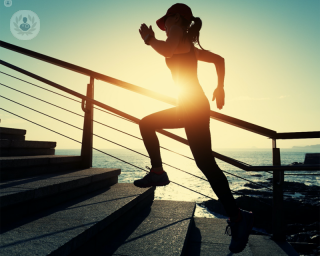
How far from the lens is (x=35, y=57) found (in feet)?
10.2

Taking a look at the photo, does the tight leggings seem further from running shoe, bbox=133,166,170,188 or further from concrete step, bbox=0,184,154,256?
concrete step, bbox=0,184,154,256

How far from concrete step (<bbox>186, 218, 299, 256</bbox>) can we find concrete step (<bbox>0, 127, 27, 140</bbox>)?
317 cm

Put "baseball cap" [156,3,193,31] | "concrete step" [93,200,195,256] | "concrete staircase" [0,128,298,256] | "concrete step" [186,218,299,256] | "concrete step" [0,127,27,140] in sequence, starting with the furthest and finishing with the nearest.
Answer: "concrete step" [0,127,27,140] → "concrete step" [186,218,299,256] → "concrete step" [93,200,195,256] → "baseball cap" [156,3,193,31] → "concrete staircase" [0,128,298,256]

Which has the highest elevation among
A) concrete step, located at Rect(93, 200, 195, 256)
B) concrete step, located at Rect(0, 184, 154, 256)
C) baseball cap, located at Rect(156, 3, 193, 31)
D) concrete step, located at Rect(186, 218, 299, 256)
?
baseball cap, located at Rect(156, 3, 193, 31)

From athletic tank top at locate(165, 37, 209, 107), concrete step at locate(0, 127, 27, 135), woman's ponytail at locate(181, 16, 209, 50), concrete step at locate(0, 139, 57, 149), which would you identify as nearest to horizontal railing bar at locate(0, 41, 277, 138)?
athletic tank top at locate(165, 37, 209, 107)

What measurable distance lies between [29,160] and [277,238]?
112 inches

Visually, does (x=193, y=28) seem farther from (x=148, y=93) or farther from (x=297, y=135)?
(x=297, y=135)

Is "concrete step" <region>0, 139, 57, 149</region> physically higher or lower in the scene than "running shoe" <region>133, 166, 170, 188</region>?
lower

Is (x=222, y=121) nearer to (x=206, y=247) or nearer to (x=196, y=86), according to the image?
(x=196, y=86)

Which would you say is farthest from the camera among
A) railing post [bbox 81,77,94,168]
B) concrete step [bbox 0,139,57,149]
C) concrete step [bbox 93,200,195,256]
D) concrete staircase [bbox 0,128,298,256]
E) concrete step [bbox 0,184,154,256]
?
railing post [bbox 81,77,94,168]

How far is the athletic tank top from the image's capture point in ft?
5.08

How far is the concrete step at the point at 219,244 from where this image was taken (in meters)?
2.10

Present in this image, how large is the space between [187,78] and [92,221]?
4.00ft

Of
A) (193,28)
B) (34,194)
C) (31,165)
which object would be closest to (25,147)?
(31,165)
